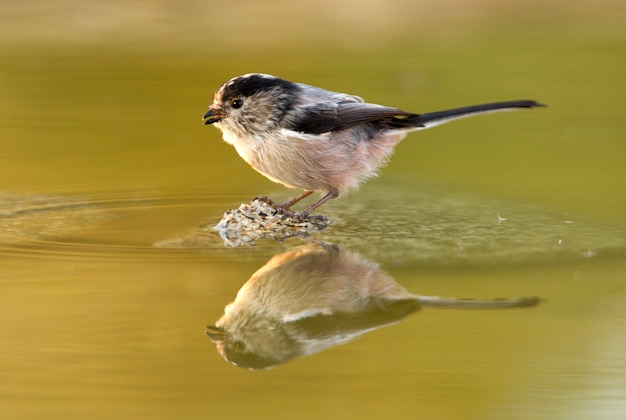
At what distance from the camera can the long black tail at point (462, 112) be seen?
6.20m

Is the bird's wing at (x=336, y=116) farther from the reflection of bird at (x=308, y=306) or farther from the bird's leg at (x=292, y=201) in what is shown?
the reflection of bird at (x=308, y=306)

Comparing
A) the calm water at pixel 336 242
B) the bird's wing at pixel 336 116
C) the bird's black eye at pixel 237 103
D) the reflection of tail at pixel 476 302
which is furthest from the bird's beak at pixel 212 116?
the reflection of tail at pixel 476 302

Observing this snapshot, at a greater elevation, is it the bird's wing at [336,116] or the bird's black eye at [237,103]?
the bird's black eye at [237,103]

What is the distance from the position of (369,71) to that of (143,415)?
7409 millimetres

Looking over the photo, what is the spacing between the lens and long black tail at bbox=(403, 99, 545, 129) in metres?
6.20

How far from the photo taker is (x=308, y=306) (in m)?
4.48

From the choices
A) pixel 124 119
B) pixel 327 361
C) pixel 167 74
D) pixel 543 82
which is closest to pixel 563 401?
pixel 327 361

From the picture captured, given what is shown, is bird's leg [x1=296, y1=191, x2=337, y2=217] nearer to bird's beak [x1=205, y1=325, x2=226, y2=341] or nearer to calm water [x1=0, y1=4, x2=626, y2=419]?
calm water [x1=0, y1=4, x2=626, y2=419]

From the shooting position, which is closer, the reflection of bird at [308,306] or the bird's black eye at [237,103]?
the reflection of bird at [308,306]

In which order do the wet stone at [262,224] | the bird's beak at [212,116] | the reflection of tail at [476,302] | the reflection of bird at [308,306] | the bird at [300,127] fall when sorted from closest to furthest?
the reflection of bird at [308,306]
the reflection of tail at [476,302]
the wet stone at [262,224]
the bird at [300,127]
the bird's beak at [212,116]

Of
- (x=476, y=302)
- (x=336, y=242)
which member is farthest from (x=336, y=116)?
(x=476, y=302)

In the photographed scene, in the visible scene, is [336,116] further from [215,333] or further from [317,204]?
[215,333]

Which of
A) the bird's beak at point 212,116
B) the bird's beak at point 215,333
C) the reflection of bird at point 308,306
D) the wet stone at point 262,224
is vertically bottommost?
the reflection of bird at point 308,306

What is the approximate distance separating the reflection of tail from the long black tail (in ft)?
6.30
